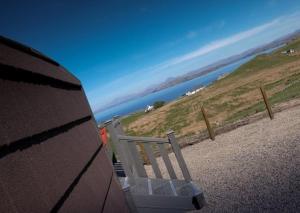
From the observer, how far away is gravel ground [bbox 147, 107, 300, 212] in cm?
609

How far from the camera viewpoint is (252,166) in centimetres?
823

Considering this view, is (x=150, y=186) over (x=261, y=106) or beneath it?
over

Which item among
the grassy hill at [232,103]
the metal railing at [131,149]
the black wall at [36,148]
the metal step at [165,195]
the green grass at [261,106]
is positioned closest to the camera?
the black wall at [36,148]

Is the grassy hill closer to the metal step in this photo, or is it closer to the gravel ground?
the gravel ground

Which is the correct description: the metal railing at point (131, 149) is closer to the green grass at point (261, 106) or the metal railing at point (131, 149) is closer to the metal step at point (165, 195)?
the metal step at point (165, 195)

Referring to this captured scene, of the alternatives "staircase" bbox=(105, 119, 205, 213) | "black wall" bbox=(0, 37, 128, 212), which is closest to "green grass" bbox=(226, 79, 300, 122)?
"staircase" bbox=(105, 119, 205, 213)

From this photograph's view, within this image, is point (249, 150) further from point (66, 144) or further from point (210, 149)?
point (66, 144)

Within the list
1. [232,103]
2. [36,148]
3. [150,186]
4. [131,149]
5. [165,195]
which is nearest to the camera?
[36,148]

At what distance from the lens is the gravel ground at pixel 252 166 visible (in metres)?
6.09

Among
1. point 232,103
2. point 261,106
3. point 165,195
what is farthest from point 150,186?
point 232,103

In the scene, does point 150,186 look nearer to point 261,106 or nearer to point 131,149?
point 131,149

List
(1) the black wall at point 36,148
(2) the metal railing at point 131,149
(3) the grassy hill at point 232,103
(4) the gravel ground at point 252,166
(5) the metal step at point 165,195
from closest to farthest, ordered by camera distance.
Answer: (1) the black wall at point 36,148 < (5) the metal step at point 165,195 < (2) the metal railing at point 131,149 < (4) the gravel ground at point 252,166 < (3) the grassy hill at point 232,103

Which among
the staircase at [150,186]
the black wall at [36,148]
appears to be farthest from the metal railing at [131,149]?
the black wall at [36,148]

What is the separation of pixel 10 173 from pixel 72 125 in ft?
3.50
